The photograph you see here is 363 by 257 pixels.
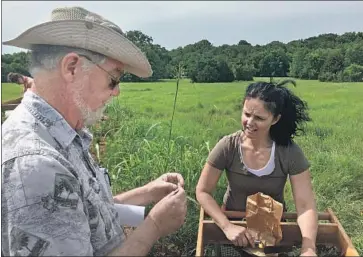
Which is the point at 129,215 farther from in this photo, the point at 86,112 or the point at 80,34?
the point at 80,34

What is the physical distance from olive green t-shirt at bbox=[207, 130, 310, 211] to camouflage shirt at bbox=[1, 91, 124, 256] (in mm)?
1092

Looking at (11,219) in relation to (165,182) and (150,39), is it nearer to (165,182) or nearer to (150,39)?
(165,182)

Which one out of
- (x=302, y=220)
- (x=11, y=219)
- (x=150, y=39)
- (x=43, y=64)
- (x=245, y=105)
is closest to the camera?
(x=11, y=219)

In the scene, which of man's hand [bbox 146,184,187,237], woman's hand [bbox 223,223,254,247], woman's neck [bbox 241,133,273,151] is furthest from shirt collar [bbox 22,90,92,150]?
woman's neck [bbox 241,133,273,151]

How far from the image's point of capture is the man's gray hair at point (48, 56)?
149 cm

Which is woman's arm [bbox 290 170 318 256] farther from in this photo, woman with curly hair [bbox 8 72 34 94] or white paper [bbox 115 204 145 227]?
woman with curly hair [bbox 8 72 34 94]

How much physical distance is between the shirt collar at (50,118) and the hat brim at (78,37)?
18 centimetres

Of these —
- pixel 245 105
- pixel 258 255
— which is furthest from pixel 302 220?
pixel 245 105

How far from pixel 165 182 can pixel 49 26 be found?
83cm

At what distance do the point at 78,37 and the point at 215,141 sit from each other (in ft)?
10.5

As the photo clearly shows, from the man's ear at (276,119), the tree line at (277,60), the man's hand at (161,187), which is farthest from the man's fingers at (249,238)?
the tree line at (277,60)

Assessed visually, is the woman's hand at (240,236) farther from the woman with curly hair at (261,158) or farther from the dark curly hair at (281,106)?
the dark curly hair at (281,106)

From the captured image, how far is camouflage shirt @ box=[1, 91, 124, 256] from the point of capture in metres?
1.25

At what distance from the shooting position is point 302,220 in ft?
7.17
